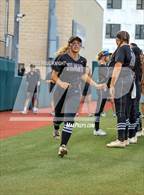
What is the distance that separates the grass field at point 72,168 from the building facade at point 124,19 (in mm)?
46010

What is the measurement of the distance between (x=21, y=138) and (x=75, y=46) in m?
3.23

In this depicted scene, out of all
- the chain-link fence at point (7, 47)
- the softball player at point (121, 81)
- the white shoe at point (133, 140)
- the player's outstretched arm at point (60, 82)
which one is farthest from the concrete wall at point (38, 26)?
the player's outstretched arm at point (60, 82)

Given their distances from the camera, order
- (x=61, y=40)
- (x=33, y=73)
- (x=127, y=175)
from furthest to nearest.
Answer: (x=61, y=40) < (x=33, y=73) < (x=127, y=175)

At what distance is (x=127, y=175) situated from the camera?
691 centimetres

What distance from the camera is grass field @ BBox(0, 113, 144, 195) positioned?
19.9 ft

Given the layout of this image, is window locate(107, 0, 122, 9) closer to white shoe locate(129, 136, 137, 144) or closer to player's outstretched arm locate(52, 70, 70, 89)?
white shoe locate(129, 136, 137, 144)

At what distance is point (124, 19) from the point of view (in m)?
55.7

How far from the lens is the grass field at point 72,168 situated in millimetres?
6066

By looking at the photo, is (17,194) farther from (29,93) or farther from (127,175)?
(29,93)

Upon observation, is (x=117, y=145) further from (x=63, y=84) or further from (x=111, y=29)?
(x=111, y=29)

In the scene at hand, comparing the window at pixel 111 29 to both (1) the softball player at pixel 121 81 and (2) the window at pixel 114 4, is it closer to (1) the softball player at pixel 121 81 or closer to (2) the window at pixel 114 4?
(2) the window at pixel 114 4

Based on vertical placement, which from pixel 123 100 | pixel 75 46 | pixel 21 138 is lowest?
pixel 21 138

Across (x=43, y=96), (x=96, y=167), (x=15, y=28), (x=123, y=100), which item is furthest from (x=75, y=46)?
(x=15, y=28)

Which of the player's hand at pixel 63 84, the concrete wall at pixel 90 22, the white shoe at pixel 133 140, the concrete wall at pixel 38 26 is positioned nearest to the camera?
the player's hand at pixel 63 84
